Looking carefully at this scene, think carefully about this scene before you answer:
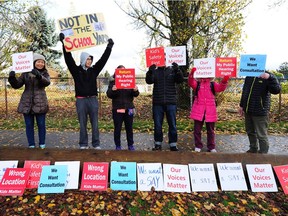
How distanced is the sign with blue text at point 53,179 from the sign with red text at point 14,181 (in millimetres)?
237

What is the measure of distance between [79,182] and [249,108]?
3.11 metres

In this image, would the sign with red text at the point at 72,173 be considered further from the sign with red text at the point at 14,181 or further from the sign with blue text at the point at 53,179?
the sign with red text at the point at 14,181

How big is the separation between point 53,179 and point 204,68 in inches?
121

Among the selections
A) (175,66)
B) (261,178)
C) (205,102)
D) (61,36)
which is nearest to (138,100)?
(175,66)

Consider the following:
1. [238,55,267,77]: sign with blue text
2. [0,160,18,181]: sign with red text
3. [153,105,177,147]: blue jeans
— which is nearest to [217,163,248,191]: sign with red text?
[153,105,177,147]: blue jeans

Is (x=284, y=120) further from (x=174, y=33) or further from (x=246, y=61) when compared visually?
(x=246, y=61)

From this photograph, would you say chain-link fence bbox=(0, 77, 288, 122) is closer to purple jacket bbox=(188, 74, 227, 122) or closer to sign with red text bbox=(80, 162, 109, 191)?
purple jacket bbox=(188, 74, 227, 122)

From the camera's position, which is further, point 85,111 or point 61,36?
point 85,111

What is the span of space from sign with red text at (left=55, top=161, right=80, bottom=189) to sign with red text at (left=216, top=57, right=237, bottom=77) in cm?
285

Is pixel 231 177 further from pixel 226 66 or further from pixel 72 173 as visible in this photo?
pixel 72 173

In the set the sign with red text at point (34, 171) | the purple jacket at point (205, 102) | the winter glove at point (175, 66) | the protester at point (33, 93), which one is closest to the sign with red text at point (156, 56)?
the winter glove at point (175, 66)

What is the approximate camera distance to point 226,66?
4406 mm

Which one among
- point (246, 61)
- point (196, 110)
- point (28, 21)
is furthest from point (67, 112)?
point (246, 61)

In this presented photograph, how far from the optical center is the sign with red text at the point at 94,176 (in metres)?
3.55
